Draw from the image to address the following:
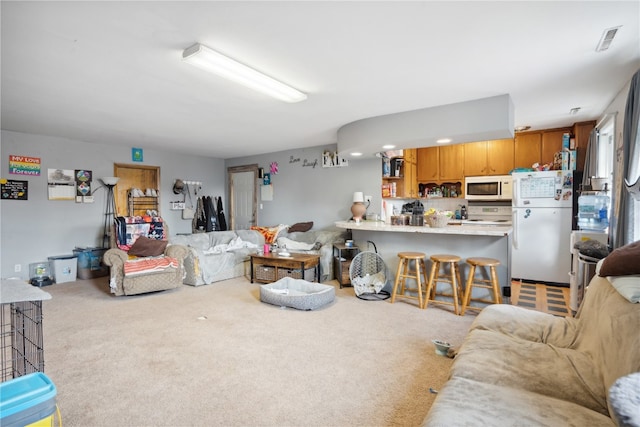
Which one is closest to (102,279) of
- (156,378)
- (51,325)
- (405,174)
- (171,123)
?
(51,325)

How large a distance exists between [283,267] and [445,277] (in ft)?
7.22

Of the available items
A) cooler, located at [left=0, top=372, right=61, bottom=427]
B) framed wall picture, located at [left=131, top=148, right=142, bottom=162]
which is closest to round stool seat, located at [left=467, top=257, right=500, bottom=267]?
cooler, located at [left=0, top=372, right=61, bottom=427]

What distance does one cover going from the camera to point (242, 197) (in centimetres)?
732

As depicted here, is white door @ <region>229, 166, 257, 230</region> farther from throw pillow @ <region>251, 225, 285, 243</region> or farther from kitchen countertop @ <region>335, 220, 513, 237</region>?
kitchen countertop @ <region>335, 220, 513, 237</region>

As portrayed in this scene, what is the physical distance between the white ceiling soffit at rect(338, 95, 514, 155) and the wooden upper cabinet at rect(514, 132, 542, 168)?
6.36ft

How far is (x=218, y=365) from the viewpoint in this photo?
2.41 metres

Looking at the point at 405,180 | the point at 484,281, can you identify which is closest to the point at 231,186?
the point at 405,180

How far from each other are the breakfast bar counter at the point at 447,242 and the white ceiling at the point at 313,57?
1.39 metres

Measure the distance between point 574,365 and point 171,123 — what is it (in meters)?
4.64

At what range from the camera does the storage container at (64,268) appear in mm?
4934

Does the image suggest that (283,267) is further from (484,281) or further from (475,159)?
(475,159)

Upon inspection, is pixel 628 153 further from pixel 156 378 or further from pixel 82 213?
pixel 82 213

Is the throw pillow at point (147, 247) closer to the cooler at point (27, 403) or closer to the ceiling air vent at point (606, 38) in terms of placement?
the cooler at point (27, 403)

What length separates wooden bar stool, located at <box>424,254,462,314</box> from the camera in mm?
3512
